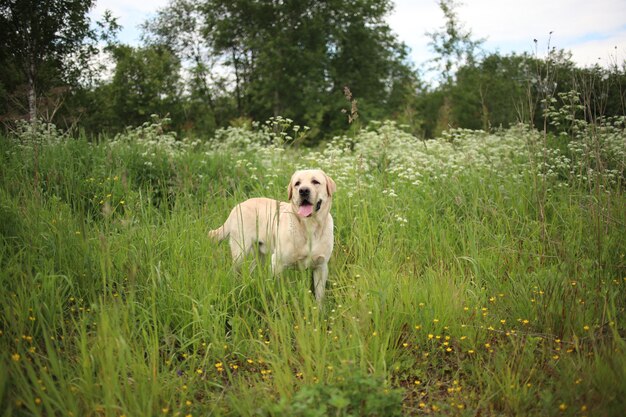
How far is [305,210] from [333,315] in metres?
1.07

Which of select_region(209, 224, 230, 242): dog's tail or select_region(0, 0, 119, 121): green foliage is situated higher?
select_region(0, 0, 119, 121): green foliage

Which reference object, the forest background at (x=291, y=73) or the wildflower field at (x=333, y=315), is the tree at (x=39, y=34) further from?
the wildflower field at (x=333, y=315)

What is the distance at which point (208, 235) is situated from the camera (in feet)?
13.5

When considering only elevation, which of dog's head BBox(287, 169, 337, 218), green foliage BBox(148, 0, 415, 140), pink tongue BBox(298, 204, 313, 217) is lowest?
pink tongue BBox(298, 204, 313, 217)

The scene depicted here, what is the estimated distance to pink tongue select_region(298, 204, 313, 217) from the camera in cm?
380

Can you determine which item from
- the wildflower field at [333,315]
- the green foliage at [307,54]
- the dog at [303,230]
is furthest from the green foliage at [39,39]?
the green foliage at [307,54]

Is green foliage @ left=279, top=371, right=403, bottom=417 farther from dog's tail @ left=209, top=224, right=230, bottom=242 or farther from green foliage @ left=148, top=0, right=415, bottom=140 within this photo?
green foliage @ left=148, top=0, right=415, bottom=140

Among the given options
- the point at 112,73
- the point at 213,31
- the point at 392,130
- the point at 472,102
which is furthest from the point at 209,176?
the point at 213,31

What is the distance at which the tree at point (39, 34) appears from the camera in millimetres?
11945

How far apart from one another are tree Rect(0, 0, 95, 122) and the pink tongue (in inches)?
430

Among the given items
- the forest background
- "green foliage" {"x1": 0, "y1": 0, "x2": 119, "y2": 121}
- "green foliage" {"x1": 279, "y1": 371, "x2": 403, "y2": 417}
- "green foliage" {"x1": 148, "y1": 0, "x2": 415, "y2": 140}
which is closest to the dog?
"green foliage" {"x1": 279, "y1": 371, "x2": 403, "y2": 417}

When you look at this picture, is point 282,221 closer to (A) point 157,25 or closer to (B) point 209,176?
(B) point 209,176

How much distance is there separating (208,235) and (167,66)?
22003mm

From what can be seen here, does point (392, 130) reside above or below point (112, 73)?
below
